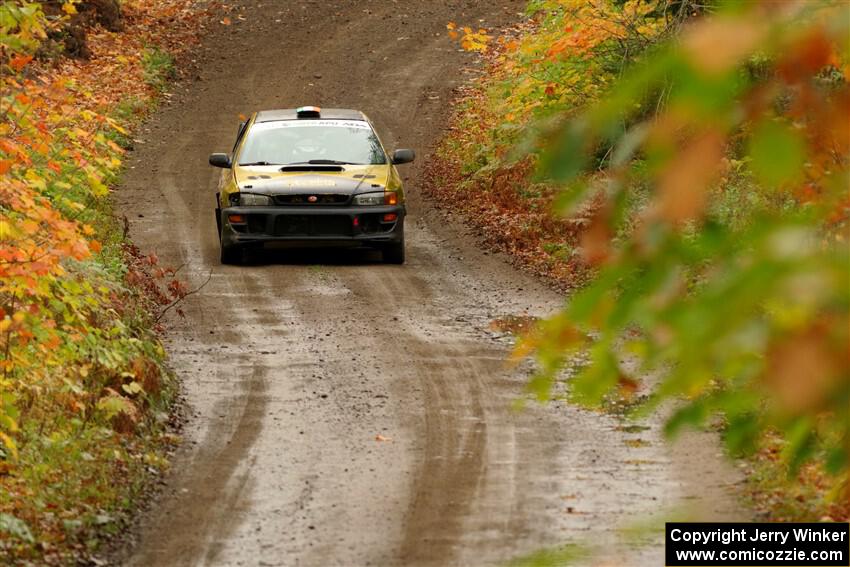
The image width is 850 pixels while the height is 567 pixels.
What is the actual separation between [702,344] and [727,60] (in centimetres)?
36

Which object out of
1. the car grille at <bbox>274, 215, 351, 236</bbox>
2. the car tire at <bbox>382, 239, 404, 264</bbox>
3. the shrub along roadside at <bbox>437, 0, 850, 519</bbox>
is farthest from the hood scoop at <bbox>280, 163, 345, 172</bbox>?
the shrub along roadside at <bbox>437, 0, 850, 519</bbox>

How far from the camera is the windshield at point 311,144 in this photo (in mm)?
14888

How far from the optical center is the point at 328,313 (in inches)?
493

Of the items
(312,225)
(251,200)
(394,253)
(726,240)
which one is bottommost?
(394,253)

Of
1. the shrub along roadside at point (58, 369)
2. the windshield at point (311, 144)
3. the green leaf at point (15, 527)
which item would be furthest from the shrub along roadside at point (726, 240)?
the windshield at point (311, 144)

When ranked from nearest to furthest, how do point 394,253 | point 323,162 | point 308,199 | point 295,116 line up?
point 308,199, point 323,162, point 394,253, point 295,116

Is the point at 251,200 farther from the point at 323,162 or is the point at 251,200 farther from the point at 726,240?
the point at 726,240

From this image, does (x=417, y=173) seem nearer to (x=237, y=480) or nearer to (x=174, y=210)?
(x=174, y=210)

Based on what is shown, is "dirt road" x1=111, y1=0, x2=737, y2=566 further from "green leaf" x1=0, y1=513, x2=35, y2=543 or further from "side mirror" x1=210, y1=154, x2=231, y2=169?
"side mirror" x1=210, y1=154, x2=231, y2=169

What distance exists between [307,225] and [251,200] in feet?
2.33

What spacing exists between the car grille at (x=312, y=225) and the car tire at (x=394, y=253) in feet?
2.01

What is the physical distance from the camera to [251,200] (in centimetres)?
1435

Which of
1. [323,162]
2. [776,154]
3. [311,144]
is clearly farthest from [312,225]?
[776,154]

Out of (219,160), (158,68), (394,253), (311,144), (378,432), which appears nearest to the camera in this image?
(378,432)
